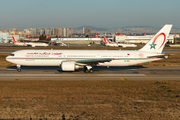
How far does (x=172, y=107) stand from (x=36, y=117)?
1077cm

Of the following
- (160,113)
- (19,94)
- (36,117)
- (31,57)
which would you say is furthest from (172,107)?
(31,57)

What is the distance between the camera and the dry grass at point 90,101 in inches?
544

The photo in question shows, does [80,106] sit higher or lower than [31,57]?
lower

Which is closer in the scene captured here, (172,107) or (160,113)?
(160,113)

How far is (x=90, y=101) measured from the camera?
1702cm

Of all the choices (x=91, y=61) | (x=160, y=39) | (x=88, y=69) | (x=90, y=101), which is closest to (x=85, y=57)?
(x=91, y=61)

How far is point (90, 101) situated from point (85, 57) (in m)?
16.6

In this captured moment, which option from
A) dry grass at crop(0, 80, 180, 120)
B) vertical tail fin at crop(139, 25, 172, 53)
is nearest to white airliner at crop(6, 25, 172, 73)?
vertical tail fin at crop(139, 25, 172, 53)

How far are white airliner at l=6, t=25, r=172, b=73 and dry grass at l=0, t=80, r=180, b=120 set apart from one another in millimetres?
8857

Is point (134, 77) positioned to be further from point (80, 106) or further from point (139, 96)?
point (80, 106)

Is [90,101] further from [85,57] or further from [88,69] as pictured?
[85,57]

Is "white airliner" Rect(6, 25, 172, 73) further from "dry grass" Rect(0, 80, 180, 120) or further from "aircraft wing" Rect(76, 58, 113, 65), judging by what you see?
"dry grass" Rect(0, 80, 180, 120)

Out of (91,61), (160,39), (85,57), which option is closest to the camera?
(91,61)

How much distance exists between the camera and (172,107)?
1569cm
